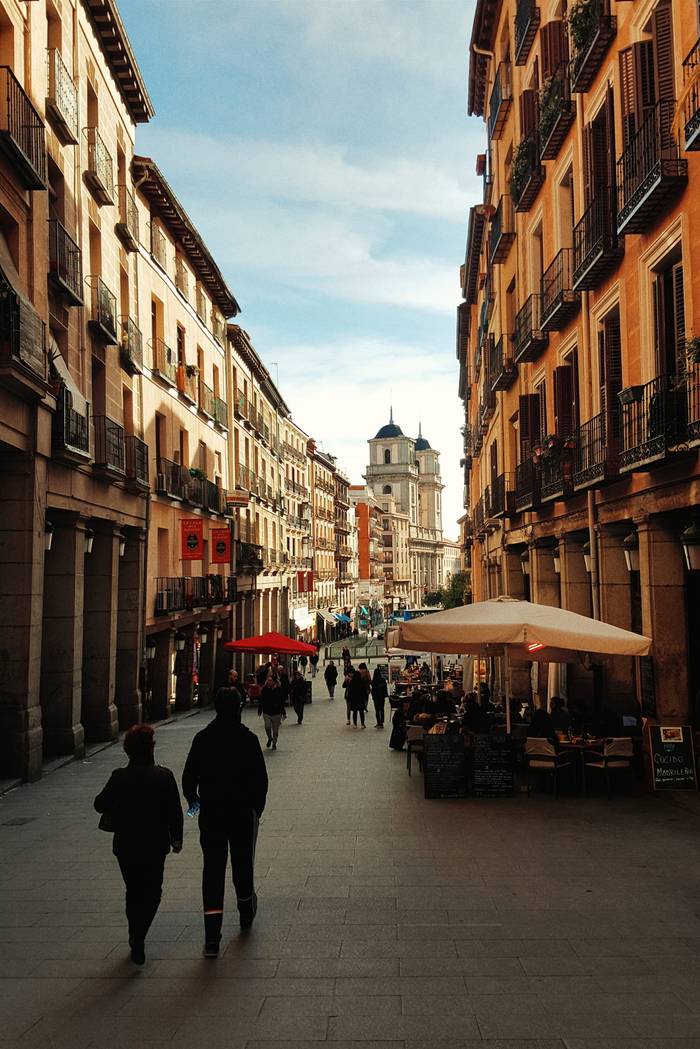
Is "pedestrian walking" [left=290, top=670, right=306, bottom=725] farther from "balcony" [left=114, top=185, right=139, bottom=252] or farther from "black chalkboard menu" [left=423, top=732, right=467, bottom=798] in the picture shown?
"black chalkboard menu" [left=423, top=732, right=467, bottom=798]

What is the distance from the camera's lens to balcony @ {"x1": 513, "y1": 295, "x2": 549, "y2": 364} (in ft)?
71.3

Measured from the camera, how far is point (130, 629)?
75.9 ft

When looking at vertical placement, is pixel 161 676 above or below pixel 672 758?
above

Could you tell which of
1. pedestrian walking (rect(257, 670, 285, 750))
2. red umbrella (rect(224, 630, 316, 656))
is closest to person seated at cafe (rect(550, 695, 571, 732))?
pedestrian walking (rect(257, 670, 285, 750))

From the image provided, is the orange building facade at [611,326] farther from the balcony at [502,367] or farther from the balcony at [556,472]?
the balcony at [502,367]

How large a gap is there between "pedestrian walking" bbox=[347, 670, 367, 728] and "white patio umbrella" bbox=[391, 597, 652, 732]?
10765 millimetres

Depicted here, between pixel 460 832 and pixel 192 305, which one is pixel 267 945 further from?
pixel 192 305

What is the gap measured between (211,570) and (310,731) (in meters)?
13.8

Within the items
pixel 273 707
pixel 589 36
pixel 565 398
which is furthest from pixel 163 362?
pixel 589 36

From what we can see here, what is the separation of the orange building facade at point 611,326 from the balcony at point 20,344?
8.73 m

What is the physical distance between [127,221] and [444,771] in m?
16.8

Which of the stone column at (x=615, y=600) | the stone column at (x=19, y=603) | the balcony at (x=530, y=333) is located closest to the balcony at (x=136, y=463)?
the stone column at (x=19, y=603)

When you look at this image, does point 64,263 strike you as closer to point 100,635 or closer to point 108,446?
point 108,446

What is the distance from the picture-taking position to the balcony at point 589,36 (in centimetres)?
1550
